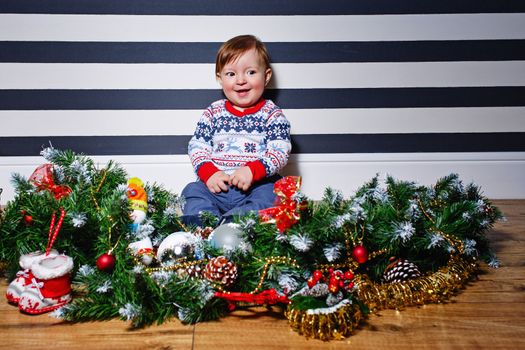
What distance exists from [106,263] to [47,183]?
1.21 ft

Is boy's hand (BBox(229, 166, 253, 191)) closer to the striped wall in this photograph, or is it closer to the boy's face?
the boy's face

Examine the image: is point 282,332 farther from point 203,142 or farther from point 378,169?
point 378,169

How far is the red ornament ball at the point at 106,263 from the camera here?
1.07m

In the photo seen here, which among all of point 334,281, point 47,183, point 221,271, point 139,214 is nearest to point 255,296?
point 221,271

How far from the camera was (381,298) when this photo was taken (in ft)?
3.55

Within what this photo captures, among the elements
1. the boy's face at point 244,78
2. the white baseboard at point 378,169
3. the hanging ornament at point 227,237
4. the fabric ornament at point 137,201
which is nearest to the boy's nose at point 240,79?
the boy's face at point 244,78

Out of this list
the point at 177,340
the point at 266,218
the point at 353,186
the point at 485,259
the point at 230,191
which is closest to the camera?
the point at 177,340

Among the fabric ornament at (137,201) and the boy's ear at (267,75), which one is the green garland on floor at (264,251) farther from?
the boy's ear at (267,75)

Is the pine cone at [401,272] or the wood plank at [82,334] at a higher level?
the pine cone at [401,272]

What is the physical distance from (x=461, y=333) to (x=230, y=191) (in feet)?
2.79

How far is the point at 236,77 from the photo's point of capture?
1673 millimetres

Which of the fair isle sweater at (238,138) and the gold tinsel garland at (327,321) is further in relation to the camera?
the fair isle sweater at (238,138)

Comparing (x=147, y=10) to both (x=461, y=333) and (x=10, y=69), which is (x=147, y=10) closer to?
(x=10, y=69)

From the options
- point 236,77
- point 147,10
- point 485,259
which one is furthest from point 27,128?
point 485,259
